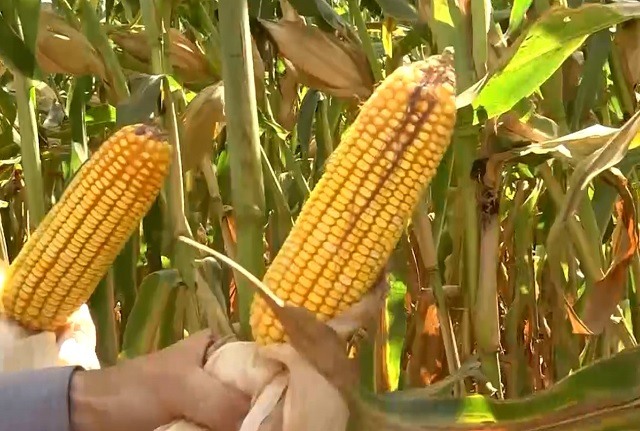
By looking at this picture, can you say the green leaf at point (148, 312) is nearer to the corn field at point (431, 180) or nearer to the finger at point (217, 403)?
the corn field at point (431, 180)

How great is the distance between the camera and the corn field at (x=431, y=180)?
2.85 feet

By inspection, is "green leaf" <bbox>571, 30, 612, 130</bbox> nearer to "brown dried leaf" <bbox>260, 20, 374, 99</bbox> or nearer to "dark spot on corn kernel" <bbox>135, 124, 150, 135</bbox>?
"brown dried leaf" <bbox>260, 20, 374, 99</bbox>

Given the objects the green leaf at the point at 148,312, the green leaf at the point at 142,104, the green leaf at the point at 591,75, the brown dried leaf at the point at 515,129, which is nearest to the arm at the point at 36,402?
the green leaf at the point at 148,312

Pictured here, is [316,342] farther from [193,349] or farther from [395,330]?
[395,330]

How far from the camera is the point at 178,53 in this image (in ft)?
5.20

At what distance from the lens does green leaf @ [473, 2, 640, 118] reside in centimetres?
91

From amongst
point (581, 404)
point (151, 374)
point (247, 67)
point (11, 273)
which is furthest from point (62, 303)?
point (581, 404)

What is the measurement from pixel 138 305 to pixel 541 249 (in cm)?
109

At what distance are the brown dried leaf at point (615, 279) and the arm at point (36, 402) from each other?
0.65 metres

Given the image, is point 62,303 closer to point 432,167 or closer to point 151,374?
point 151,374

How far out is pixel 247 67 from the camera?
0.88 metres

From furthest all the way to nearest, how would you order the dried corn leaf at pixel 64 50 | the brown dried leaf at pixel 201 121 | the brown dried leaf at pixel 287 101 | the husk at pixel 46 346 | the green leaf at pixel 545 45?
the brown dried leaf at pixel 287 101, the dried corn leaf at pixel 64 50, the brown dried leaf at pixel 201 121, the husk at pixel 46 346, the green leaf at pixel 545 45

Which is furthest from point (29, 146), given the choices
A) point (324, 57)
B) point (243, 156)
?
point (243, 156)

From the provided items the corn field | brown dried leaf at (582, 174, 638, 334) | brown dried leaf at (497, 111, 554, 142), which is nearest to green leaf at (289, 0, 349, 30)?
the corn field
